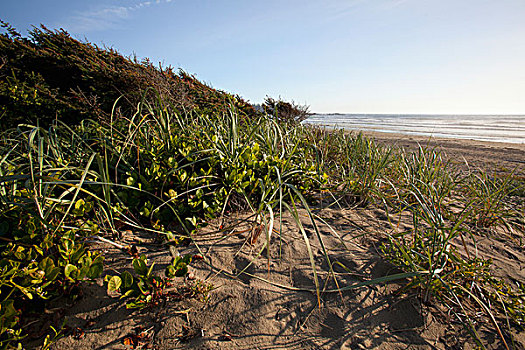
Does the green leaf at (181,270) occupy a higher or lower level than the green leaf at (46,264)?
lower

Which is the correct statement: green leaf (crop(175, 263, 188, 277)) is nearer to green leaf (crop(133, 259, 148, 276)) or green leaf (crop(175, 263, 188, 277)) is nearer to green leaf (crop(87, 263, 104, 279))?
green leaf (crop(133, 259, 148, 276))

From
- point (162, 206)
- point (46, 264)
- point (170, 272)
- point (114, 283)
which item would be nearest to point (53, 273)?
point (46, 264)

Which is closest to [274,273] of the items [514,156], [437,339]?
[437,339]

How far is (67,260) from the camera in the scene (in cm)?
125

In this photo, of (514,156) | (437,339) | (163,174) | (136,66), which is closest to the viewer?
(437,339)

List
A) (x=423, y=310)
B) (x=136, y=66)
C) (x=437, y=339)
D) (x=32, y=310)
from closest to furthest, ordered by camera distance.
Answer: (x=32, y=310) → (x=437, y=339) → (x=423, y=310) → (x=136, y=66)

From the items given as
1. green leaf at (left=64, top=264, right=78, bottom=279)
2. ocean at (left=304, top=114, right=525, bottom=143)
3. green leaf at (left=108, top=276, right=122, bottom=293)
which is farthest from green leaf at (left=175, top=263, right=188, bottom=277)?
ocean at (left=304, top=114, right=525, bottom=143)

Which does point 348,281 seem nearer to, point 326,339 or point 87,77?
point 326,339

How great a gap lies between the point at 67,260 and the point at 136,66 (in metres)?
4.18

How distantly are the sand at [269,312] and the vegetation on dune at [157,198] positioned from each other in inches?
3.3

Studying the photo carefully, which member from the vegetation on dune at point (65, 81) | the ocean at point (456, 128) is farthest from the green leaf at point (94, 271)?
the ocean at point (456, 128)

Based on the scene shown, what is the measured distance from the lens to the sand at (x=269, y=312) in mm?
1195

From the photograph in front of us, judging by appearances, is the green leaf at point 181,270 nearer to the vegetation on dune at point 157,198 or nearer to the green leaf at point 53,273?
the vegetation on dune at point 157,198

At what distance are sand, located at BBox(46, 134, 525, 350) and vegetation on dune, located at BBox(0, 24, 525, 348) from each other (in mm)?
84
